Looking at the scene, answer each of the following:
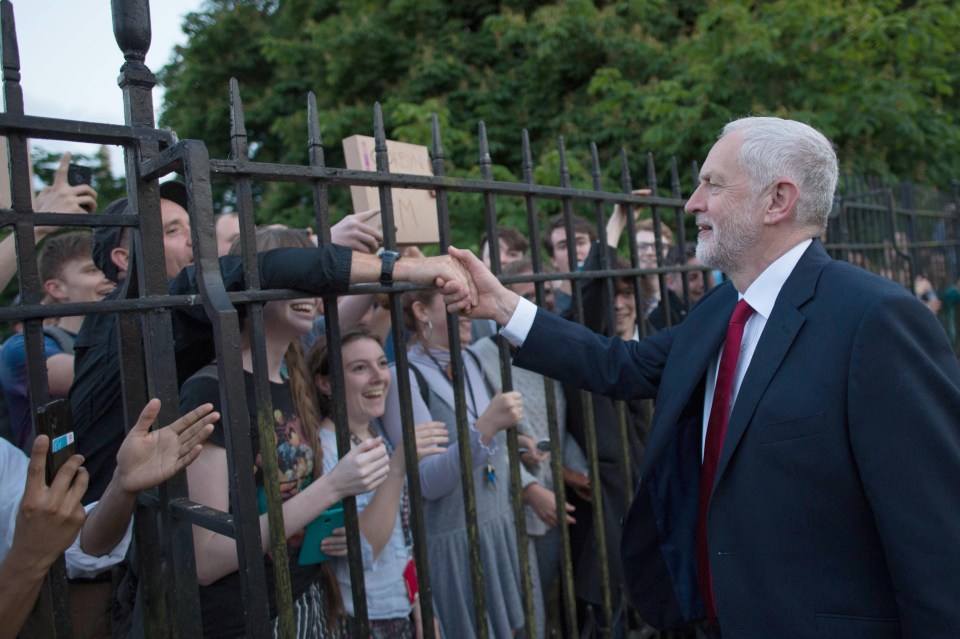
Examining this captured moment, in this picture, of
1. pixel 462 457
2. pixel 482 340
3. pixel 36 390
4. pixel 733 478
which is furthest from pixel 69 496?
pixel 482 340

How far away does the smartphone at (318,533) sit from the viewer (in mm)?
2268

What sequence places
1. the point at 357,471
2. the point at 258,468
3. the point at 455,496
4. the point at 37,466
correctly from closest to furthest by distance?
the point at 37,466 < the point at 357,471 < the point at 258,468 < the point at 455,496

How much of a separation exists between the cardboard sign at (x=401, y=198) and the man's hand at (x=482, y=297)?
467 mm

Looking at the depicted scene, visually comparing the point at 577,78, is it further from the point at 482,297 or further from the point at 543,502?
the point at 482,297

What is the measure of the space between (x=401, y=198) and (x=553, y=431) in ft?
3.30

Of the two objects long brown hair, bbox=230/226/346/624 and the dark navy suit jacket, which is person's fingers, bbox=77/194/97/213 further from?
the dark navy suit jacket

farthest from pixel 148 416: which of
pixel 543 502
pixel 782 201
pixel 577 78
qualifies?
pixel 577 78

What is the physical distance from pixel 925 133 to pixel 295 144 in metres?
8.61

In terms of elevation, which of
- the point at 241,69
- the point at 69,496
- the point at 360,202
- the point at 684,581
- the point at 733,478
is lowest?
the point at 684,581

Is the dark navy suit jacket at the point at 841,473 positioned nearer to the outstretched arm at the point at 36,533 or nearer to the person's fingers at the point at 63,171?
the outstretched arm at the point at 36,533

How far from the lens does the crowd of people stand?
165 cm

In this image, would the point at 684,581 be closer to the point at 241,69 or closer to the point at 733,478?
the point at 733,478

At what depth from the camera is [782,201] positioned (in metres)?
2.02

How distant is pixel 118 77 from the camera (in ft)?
5.70
